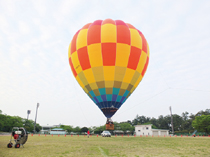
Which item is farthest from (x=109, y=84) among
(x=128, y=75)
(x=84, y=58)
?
(x=84, y=58)

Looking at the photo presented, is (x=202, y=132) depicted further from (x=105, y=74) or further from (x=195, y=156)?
(x=195, y=156)

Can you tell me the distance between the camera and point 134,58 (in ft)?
56.6

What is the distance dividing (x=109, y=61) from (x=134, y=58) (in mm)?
2797

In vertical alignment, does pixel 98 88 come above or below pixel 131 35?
below

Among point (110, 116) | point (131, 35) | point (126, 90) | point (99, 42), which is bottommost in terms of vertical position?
point (110, 116)

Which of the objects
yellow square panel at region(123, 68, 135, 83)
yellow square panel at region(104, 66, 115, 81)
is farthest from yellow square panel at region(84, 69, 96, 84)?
yellow square panel at region(123, 68, 135, 83)

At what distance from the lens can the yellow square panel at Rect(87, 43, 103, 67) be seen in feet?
54.7

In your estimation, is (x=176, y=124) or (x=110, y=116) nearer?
(x=110, y=116)

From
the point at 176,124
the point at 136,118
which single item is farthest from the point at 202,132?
the point at 136,118

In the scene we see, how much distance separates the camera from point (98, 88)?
1725 centimetres

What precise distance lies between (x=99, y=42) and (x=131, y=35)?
3620 millimetres

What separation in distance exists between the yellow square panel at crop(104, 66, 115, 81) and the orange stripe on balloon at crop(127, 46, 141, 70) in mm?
1812

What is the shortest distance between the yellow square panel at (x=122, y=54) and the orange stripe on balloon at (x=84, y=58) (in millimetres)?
3174

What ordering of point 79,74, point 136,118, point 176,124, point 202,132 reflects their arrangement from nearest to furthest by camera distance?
point 79,74 → point 202,132 → point 176,124 → point 136,118
